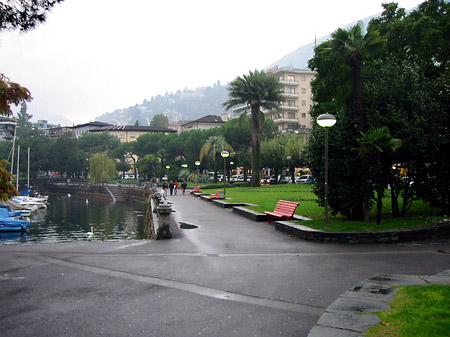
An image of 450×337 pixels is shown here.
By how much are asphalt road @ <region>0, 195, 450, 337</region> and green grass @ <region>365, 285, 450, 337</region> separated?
92cm

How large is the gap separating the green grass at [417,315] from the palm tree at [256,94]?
3645 centimetres

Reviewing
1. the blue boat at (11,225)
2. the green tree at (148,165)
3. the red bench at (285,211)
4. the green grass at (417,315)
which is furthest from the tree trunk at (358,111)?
the green tree at (148,165)

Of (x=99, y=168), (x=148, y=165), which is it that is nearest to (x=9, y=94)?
(x=148, y=165)

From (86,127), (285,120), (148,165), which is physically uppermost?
(86,127)

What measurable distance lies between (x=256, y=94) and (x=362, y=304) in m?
38.7

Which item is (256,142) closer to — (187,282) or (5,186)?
(5,186)

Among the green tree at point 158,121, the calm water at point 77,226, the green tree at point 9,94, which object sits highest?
the green tree at point 158,121

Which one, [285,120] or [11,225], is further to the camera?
[285,120]

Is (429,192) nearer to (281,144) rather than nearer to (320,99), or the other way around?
(320,99)

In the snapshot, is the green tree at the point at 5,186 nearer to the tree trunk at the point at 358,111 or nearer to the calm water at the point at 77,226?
the tree trunk at the point at 358,111

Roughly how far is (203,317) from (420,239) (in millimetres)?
8181

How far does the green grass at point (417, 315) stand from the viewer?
4379 mm

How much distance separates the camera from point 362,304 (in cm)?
552

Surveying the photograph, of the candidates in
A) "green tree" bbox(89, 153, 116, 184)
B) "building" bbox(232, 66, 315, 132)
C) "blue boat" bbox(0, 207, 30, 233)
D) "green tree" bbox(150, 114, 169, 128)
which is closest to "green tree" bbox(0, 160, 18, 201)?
"blue boat" bbox(0, 207, 30, 233)
